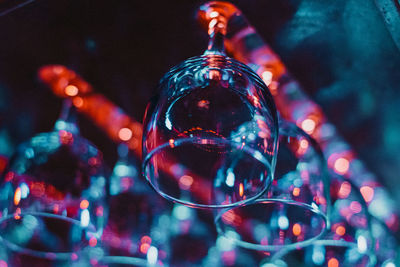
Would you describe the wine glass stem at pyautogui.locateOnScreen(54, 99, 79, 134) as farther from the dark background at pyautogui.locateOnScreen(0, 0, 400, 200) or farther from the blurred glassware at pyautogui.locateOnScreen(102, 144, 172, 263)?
the blurred glassware at pyautogui.locateOnScreen(102, 144, 172, 263)

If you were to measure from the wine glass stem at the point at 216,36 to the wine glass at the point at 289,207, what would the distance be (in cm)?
22

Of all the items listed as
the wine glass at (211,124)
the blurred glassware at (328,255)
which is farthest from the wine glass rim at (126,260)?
the wine glass at (211,124)

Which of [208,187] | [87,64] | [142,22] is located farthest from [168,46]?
[208,187]

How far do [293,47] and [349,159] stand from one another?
594 millimetres

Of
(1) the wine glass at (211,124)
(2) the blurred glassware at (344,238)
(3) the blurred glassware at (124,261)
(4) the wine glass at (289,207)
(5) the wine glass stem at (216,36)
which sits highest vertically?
(5) the wine glass stem at (216,36)

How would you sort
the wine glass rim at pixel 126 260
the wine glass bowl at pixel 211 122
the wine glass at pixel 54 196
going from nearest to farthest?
the wine glass bowl at pixel 211 122, the wine glass at pixel 54 196, the wine glass rim at pixel 126 260

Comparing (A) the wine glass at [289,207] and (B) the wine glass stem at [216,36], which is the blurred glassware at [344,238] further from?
(B) the wine glass stem at [216,36]

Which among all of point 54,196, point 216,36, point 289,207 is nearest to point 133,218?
point 54,196

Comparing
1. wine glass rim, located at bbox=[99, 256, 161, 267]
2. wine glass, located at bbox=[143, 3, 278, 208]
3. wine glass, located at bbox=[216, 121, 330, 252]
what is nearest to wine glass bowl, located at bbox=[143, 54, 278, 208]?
wine glass, located at bbox=[143, 3, 278, 208]

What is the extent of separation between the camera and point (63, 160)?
1023 mm

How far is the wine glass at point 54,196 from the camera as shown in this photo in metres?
0.95

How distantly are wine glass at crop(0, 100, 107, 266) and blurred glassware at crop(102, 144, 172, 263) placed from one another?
0.35 feet

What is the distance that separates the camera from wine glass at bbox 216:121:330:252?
837 millimetres

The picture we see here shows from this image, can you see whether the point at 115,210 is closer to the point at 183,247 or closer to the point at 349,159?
the point at 183,247
